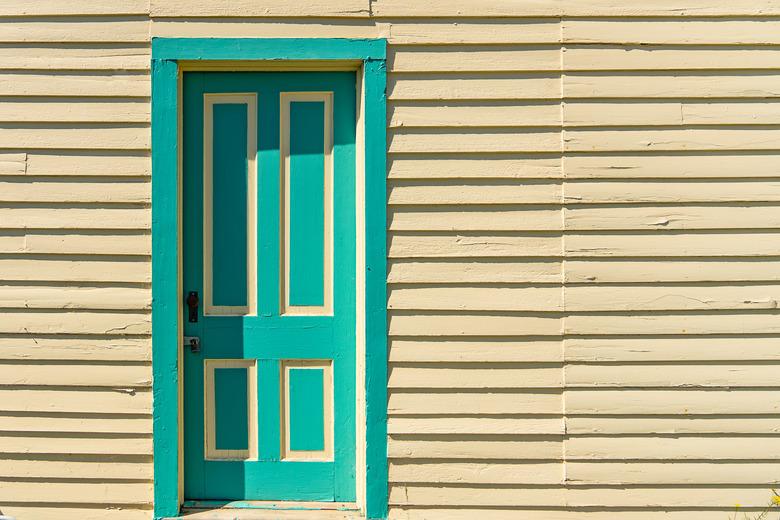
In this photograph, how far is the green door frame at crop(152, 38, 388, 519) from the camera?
3.42 meters

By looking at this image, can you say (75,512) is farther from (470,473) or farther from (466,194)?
(466,194)

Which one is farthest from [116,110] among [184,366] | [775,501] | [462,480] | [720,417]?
[775,501]

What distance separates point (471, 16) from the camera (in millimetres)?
3447

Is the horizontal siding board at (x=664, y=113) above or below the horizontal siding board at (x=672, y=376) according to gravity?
above

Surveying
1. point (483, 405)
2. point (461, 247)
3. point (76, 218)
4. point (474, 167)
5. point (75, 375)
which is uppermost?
point (474, 167)

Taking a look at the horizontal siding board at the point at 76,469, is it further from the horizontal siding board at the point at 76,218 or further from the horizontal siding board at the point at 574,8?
the horizontal siding board at the point at 574,8

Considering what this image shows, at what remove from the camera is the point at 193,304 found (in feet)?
11.5

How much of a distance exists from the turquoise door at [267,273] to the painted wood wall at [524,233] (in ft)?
0.79

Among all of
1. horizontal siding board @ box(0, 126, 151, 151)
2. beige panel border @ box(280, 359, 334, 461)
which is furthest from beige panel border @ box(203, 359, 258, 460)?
horizontal siding board @ box(0, 126, 151, 151)

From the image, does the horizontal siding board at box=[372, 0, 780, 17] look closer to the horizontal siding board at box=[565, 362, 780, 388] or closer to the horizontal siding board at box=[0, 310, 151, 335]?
the horizontal siding board at box=[565, 362, 780, 388]


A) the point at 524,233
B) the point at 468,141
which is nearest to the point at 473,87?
the point at 468,141

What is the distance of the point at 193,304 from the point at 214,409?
0.54 metres

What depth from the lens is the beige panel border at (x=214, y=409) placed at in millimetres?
3551

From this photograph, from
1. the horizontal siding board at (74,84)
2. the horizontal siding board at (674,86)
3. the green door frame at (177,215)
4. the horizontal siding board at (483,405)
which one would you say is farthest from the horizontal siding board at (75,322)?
the horizontal siding board at (674,86)
